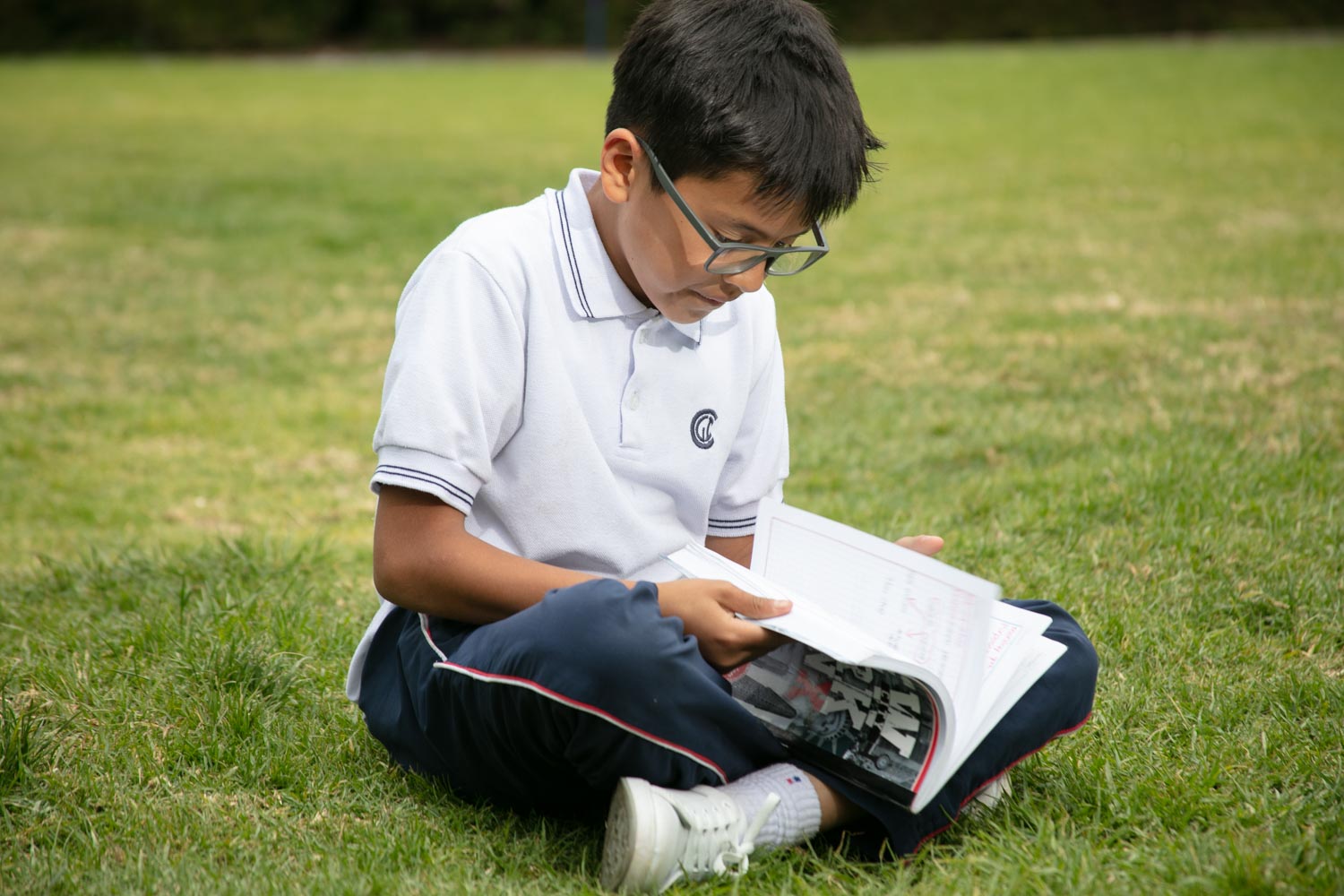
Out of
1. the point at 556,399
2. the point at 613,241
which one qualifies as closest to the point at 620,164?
the point at 613,241

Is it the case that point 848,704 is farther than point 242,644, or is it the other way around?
point 242,644

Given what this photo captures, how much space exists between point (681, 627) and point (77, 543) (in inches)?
102

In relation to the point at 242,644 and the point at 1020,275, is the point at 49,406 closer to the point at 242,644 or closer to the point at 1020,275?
the point at 242,644

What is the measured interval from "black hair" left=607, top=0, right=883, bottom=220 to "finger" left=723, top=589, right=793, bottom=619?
600mm

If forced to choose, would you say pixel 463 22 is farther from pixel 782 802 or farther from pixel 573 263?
pixel 782 802

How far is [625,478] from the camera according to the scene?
2008 mm

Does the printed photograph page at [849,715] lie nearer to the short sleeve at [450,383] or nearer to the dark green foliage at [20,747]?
the short sleeve at [450,383]

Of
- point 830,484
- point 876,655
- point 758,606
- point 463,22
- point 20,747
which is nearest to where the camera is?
point 876,655

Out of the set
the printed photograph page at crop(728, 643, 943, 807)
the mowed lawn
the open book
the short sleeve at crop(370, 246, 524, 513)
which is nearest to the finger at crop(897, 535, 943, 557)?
the open book

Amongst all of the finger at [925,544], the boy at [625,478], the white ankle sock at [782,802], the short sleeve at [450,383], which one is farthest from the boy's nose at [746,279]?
the white ankle sock at [782,802]

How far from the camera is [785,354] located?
17.5ft

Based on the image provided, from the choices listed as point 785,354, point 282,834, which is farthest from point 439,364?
point 785,354

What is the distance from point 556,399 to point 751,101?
1.72 ft

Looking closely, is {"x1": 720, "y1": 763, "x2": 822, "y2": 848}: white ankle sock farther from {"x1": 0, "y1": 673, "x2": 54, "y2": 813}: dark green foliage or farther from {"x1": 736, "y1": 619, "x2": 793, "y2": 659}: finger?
{"x1": 0, "y1": 673, "x2": 54, "y2": 813}: dark green foliage
